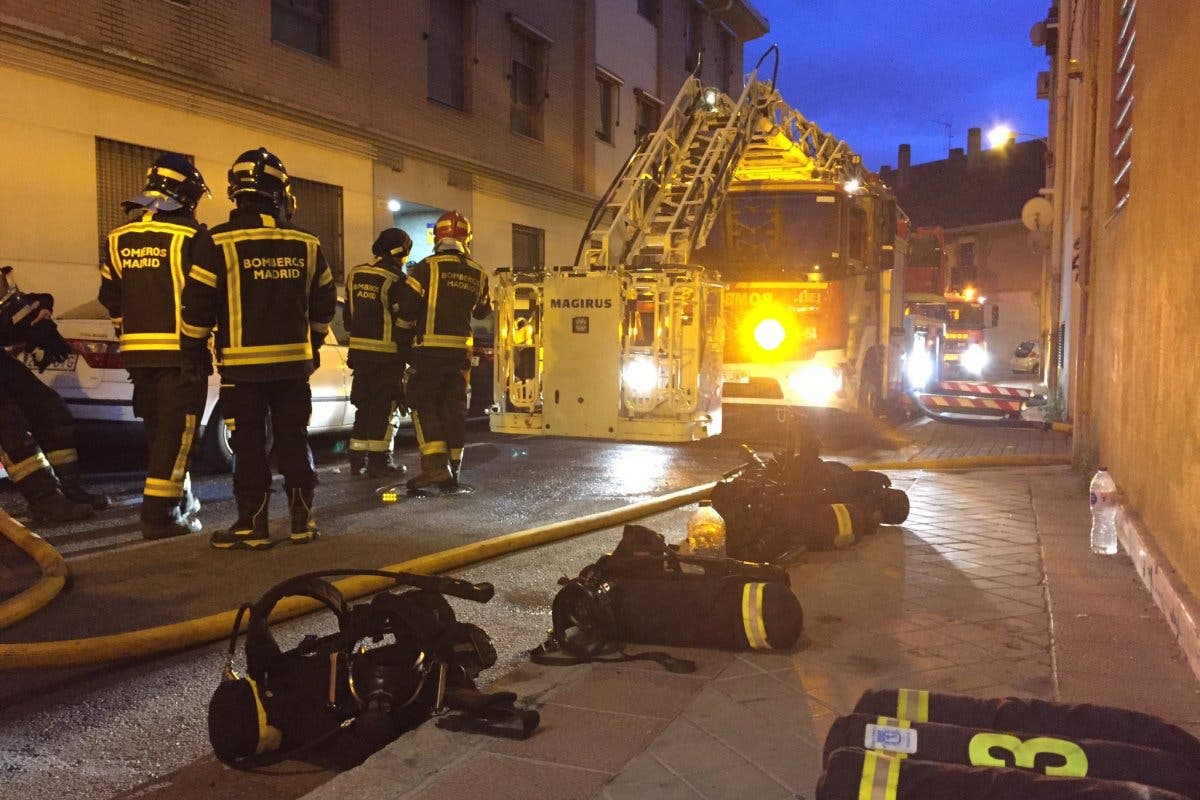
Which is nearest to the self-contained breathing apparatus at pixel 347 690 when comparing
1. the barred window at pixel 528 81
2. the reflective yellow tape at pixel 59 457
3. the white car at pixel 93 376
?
the reflective yellow tape at pixel 59 457

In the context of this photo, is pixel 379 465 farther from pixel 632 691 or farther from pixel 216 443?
pixel 632 691

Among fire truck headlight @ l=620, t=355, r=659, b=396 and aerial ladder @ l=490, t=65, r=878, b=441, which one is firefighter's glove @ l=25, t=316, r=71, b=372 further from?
fire truck headlight @ l=620, t=355, r=659, b=396

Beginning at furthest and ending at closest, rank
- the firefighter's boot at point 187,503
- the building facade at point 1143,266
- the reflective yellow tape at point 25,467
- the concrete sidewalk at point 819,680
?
the reflective yellow tape at point 25,467, the firefighter's boot at point 187,503, the building facade at point 1143,266, the concrete sidewalk at point 819,680

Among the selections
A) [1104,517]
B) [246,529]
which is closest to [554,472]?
[246,529]

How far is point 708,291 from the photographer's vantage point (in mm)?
8055

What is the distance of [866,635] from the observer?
3.90m

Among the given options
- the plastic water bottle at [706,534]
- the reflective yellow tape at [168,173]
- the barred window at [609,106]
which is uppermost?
the barred window at [609,106]

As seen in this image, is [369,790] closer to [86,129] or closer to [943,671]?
[943,671]

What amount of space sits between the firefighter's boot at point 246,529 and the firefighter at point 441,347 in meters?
1.81

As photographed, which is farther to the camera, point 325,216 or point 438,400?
point 325,216

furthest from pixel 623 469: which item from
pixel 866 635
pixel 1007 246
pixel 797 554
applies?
pixel 1007 246

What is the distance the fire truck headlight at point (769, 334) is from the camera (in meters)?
10.1

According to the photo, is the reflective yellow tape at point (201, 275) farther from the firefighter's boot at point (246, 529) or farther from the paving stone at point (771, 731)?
the paving stone at point (771, 731)

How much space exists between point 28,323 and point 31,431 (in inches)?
27.1
